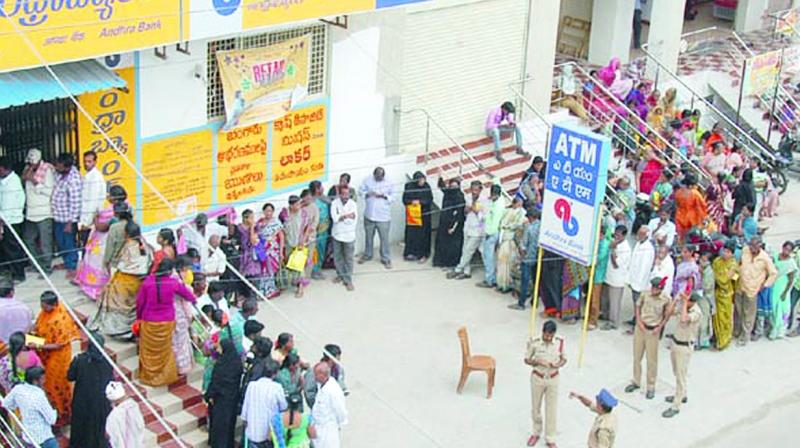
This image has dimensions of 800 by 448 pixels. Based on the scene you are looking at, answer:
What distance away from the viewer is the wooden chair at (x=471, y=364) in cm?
1479

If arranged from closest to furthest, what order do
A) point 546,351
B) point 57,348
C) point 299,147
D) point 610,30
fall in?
1. point 57,348
2. point 546,351
3. point 299,147
4. point 610,30

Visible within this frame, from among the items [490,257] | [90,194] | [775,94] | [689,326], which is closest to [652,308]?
[689,326]

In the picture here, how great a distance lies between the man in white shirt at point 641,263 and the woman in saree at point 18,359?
24.3 ft

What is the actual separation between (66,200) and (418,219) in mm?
5246

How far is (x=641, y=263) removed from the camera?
16406 mm

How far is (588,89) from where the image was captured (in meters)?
22.2

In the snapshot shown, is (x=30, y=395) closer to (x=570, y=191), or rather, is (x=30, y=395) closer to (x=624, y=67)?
(x=570, y=191)

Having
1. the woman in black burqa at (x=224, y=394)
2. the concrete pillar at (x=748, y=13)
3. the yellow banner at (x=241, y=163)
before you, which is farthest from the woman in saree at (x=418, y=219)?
the concrete pillar at (x=748, y=13)

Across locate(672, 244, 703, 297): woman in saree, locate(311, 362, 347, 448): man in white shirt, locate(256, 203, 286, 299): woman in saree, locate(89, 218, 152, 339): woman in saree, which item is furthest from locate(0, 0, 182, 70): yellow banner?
locate(672, 244, 703, 297): woman in saree

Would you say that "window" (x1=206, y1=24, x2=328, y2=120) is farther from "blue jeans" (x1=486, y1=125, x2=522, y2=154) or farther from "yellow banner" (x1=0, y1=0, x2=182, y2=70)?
"blue jeans" (x1=486, y1=125, x2=522, y2=154)

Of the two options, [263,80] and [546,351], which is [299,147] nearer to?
[263,80]

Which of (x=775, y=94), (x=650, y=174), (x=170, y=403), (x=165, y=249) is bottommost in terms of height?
(x=170, y=403)

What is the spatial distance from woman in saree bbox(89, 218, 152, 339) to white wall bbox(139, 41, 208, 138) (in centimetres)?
240

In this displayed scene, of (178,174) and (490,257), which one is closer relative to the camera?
(178,174)
